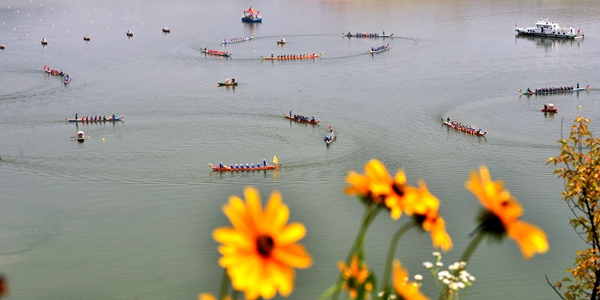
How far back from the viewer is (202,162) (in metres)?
34.6

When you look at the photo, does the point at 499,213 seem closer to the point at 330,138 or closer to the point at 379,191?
the point at 379,191

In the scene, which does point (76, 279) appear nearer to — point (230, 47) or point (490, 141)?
point (490, 141)

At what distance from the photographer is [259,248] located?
101 inches

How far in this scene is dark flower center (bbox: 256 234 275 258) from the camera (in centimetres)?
255

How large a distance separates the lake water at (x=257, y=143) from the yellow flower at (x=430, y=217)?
0.27 meters

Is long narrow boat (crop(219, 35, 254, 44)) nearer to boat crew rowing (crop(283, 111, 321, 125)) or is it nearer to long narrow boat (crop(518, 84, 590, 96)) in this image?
boat crew rowing (crop(283, 111, 321, 125))

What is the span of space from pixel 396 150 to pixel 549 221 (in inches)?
427

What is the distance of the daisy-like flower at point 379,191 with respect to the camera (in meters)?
3.12

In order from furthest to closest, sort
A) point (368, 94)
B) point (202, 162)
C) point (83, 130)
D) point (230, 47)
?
point (230, 47) < point (368, 94) < point (83, 130) < point (202, 162)

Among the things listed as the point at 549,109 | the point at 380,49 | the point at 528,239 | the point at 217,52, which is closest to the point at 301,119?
the point at 549,109

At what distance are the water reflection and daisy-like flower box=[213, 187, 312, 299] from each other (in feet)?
229

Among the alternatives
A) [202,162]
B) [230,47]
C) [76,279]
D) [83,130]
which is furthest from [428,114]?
[230,47]

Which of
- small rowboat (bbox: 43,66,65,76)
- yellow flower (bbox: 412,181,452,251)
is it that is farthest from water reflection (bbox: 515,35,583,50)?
yellow flower (bbox: 412,181,452,251)

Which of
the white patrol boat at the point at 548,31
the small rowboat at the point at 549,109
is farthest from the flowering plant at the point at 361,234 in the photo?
the white patrol boat at the point at 548,31
